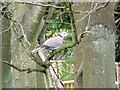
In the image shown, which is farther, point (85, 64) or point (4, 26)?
point (4, 26)

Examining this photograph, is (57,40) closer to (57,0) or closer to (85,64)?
(85,64)

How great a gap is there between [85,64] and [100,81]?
138 mm

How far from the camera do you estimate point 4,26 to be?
360cm

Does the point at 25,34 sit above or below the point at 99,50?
above

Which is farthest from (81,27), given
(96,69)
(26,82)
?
(26,82)

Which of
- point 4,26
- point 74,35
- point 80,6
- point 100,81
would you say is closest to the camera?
point 74,35

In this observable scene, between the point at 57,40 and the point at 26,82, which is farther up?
the point at 57,40

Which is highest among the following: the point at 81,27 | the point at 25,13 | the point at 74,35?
the point at 25,13

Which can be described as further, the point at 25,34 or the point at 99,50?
the point at 25,34

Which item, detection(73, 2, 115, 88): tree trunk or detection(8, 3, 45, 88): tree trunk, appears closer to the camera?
detection(73, 2, 115, 88): tree trunk

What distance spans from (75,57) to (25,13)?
0.51 metres

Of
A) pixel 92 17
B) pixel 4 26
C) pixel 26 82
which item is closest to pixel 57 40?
pixel 92 17

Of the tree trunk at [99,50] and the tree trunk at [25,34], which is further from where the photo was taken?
the tree trunk at [25,34]

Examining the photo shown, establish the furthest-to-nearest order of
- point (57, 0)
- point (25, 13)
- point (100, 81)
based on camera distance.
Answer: point (57, 0)
point (25, 13)
point (100, 81)
